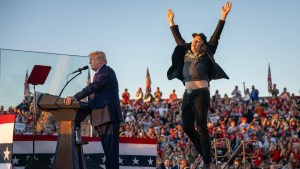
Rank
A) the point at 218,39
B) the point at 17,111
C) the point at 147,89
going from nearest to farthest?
the point at 218,39 < the point at 17,111 < the point at 147,89

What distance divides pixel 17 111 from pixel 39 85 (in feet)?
1.74

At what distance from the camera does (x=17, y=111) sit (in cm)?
919

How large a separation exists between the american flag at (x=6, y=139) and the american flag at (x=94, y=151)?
22.8 inches

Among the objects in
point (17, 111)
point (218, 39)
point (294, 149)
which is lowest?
point (294, 149)

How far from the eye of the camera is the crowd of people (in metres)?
17.6

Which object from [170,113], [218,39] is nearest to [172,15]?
[218,39]

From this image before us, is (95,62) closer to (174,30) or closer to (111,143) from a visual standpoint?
(111,143)

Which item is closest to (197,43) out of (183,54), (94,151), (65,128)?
(183,54)

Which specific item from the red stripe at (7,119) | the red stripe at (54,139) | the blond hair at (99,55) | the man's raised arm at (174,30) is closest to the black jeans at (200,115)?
the man's raised arm at (174,30)

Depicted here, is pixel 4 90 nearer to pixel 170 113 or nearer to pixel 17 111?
pixel 17 111

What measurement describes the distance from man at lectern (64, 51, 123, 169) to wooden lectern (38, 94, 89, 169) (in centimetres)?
22

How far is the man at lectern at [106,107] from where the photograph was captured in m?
8.08

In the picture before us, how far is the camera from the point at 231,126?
70.9 ft

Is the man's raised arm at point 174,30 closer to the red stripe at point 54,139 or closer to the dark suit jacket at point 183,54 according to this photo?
the dark suit jacket at point 183,54
